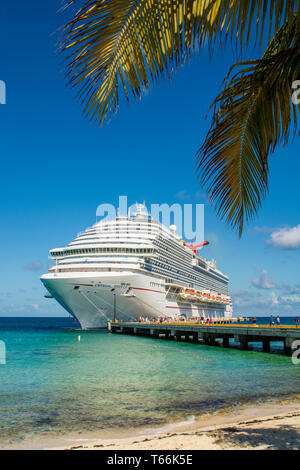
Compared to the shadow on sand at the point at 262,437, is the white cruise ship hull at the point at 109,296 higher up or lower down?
higher up

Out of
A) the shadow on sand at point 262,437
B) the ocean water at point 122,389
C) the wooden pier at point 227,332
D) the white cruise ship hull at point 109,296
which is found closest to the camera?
the shadow on sand at point 262,437

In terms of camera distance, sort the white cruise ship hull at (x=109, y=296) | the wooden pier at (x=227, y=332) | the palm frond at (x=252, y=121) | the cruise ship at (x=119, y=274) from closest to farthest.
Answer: the palm frond at (x=252, y=121) < the wooden pier at (x=227, y=332) < the white cruise ship hull at (x=109, y=296) < the cruise ship at (x=119, y=274)

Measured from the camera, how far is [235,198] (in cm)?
425

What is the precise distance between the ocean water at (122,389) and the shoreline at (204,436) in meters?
0.56

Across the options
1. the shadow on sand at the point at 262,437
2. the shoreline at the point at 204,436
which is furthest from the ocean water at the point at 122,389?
the shadow on sand at the point at 262,437

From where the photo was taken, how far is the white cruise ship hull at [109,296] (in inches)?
1698

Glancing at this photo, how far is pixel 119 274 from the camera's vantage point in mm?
43125

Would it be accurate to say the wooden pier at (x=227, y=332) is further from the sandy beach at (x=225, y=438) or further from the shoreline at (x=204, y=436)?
the sandy beach at (x=225, y=438)

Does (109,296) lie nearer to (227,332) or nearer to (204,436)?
(227,332)

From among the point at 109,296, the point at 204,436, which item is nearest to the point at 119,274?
the point at 109,296

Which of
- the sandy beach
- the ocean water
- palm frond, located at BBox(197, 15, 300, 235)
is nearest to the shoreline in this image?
the sandy beach
